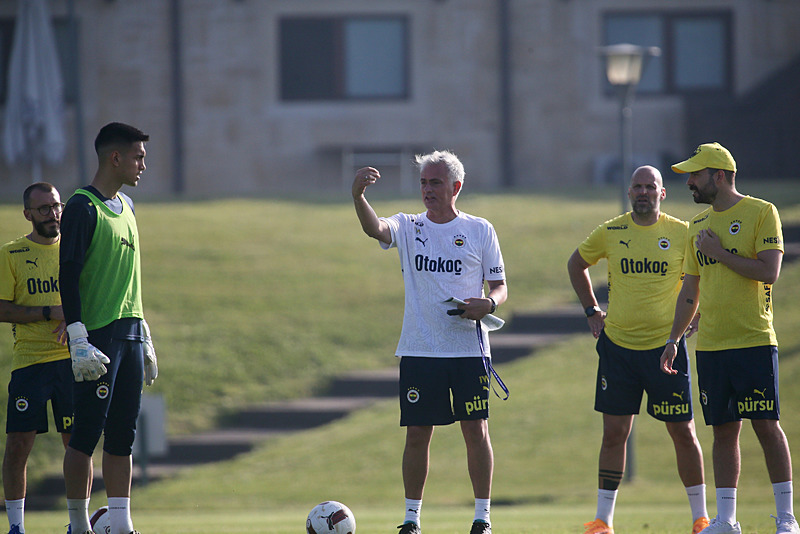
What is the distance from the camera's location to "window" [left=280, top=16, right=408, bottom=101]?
25.8m

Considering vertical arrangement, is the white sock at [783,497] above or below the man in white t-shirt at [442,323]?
below

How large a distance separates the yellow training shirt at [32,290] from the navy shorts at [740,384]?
443 centimetres

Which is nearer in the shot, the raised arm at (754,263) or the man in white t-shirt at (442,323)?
the raised arm at (754,263)

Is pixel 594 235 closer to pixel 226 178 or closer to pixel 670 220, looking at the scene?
pixel 670 220

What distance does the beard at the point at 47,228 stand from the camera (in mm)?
7668

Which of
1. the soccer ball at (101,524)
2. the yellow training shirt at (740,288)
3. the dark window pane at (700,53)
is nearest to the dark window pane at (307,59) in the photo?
the dark window pane at (700,53)

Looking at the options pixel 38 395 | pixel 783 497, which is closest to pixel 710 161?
pixel 783 497

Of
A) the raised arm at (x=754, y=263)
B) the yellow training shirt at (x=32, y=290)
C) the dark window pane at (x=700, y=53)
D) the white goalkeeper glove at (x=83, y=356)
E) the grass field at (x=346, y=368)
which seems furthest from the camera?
the dark window pane at (x=700, y=53)

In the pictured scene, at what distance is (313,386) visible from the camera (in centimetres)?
1634

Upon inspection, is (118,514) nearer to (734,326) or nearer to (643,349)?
(643,349)

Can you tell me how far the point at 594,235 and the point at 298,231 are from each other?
43.6ft

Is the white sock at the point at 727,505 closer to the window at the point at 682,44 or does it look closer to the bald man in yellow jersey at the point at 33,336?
the bald man in yellow jersey at the point at 33,336

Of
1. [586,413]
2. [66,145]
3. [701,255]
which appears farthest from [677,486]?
[66,145]

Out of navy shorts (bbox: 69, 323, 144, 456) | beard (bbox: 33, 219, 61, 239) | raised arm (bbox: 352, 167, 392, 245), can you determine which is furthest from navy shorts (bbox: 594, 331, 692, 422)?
beard (bbox: 33, 219, 61, 239)
